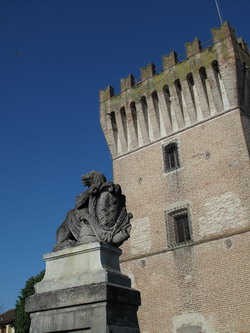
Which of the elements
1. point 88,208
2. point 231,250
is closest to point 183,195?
point 231,250

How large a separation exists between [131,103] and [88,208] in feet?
50.2

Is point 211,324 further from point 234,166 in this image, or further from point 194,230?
point 234,166

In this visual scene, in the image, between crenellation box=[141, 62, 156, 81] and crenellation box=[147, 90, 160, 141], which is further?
crenellation box=[141, 62, 156, 81]

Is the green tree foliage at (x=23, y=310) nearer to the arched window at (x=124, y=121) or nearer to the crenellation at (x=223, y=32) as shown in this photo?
the arched window at (x=124, y=121)

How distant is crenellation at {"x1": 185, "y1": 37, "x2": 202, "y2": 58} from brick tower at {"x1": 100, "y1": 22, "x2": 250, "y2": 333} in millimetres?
64

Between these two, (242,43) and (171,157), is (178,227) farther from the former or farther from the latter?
(242,43)

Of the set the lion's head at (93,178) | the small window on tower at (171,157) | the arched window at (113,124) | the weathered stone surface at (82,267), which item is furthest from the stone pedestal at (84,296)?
the arched window at (113,124)

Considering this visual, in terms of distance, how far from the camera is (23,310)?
25375 mm

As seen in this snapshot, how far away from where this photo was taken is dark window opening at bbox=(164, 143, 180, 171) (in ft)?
59.5

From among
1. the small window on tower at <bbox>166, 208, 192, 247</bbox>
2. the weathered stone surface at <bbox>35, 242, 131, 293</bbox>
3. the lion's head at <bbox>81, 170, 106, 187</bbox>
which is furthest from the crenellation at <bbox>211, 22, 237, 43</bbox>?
the weathered stone surface at <bbox>35, 242, 131, 293</bbox>

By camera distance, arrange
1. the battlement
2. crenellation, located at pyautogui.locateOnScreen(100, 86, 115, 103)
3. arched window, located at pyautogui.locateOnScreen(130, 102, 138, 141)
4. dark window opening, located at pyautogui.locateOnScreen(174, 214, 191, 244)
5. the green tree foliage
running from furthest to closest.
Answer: the green tree foliage < crenellation, located at pyautogui.locateOnScreen(100, 86, 115, 103) < arched window, located at pyautogui.locateOnScreen(130, 102, 138, 141) < the battlement < dark window opening, located at pyautogui.locateOnScreen(174, 214, 191, 244)

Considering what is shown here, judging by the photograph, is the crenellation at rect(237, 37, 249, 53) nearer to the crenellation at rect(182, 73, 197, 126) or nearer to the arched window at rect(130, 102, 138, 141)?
the crenellation at rect(182, 73, 197, 126)

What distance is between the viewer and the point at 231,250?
583 inches

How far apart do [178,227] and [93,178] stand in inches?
452
